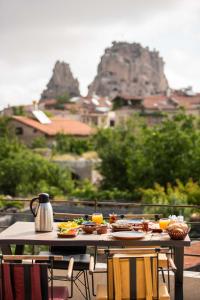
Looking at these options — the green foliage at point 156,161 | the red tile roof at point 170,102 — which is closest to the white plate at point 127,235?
the green foliage at point 156,161

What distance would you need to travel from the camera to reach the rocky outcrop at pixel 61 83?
375ft

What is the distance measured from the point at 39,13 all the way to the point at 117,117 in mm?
60404

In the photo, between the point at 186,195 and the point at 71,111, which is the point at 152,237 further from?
the point at 71,111

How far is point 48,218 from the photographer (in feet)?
15.3

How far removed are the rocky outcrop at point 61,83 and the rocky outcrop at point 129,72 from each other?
387cm

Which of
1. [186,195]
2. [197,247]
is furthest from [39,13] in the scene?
[186,195]

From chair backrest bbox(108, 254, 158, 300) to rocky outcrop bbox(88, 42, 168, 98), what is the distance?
363ft

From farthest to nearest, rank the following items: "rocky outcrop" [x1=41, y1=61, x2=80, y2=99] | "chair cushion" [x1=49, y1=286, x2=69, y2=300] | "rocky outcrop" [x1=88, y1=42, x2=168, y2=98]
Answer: "rocky outcrop" [x1=88, y1=42, x2=168, y2=98]
"rocky outcrop" [x1=41, y1=61, x2=80, y2=99]
"chair cushion" [x1=49, y1=286, x2=69, y2=300]

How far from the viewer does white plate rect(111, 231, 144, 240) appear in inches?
170

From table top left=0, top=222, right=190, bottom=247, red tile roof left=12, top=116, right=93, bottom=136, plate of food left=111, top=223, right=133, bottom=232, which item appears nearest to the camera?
table top left=0, top=222, right=190, bottom=247

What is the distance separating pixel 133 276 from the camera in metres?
3.68

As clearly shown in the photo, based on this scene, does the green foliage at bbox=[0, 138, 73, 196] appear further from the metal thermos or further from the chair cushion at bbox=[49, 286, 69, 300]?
the chair cushion at bbox=[49, 286, 69, 300]

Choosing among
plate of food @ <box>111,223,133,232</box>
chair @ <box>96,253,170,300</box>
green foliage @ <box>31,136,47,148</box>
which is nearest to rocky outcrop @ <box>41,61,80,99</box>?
green foliage @ <box>31,136,47,148</box>

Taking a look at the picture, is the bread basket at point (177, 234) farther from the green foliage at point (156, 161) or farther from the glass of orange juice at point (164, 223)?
the green foliage at point (156, 161)
